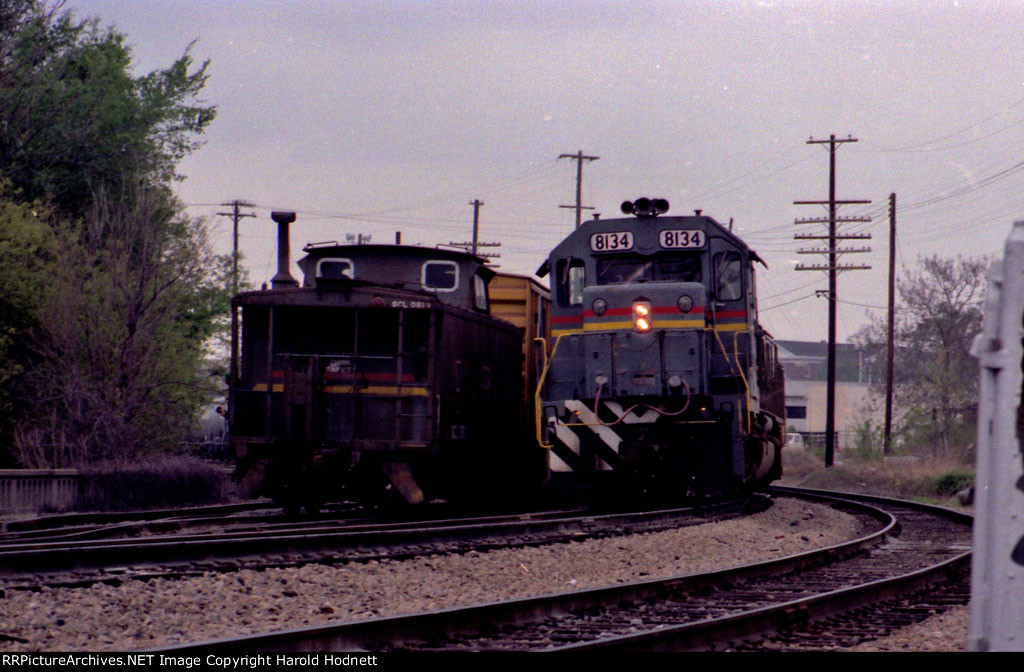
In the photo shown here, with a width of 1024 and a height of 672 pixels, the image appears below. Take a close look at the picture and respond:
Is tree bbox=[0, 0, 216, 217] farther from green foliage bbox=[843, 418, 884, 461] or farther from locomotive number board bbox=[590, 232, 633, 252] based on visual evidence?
green foliage bbox=[843, 418, 884, 461]

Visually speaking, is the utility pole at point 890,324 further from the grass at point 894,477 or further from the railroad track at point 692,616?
the railroad track at point 692,616

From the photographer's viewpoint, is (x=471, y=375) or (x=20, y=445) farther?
(x=20, y=445)

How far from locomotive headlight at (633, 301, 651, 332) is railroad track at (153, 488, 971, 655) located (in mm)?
3928

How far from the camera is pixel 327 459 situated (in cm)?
1312

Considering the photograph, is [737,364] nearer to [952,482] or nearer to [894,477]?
[952,482]

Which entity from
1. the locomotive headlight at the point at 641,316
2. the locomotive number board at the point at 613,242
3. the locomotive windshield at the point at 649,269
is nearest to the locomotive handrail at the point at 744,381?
the locomotive windshield at the point at 649,269

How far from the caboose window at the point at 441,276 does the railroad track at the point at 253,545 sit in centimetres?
354

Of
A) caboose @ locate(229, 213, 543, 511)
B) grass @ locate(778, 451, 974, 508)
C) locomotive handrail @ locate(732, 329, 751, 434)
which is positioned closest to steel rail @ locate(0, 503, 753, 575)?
caboose @ locate(229, 213, 543, 511)

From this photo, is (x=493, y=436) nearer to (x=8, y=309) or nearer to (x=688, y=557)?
(x=688, y=557)

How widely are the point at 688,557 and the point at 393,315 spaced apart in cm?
502

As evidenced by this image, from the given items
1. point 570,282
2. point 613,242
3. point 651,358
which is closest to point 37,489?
point 570,282

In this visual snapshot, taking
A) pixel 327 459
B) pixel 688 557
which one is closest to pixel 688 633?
pixel 688 557

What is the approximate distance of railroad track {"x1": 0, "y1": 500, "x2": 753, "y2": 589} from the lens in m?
7.77

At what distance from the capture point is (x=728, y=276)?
14.1m
